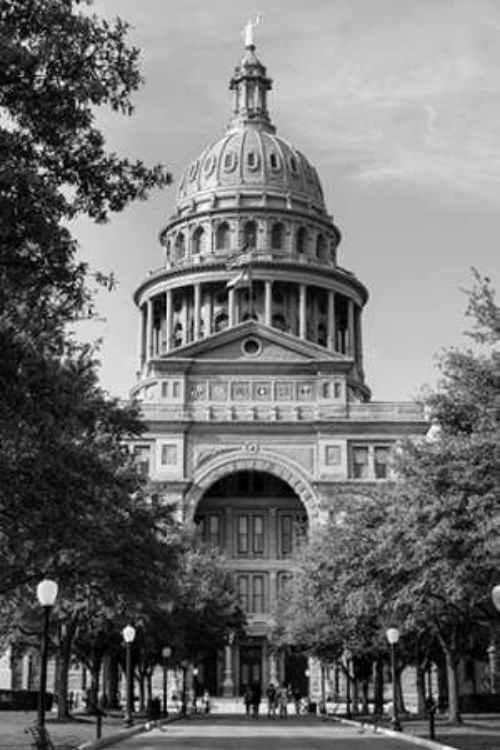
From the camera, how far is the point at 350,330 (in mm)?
126875

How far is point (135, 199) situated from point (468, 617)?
24.7 m

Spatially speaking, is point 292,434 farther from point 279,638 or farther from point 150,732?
point 150,732

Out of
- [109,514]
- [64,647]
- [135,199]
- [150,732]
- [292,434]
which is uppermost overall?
[292,434]

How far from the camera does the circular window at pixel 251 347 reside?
100 m

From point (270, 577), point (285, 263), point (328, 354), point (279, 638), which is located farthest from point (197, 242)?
point (279, 638)

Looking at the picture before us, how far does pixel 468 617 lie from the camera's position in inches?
1566

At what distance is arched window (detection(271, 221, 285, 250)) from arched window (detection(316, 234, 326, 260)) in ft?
16.4

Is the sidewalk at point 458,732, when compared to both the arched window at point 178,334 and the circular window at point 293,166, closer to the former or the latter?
the arched window at point 178,334

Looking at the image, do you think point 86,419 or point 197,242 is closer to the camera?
point 86,419

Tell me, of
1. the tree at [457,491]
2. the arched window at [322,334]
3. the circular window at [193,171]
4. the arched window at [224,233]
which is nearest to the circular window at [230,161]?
the circular window at [193,171]

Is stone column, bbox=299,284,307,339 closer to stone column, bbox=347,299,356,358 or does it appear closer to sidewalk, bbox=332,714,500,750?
stone column, bbox=347,299,356,358

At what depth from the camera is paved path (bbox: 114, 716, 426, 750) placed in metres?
32.5

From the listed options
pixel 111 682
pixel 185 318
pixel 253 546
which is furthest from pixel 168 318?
pixel 111 682

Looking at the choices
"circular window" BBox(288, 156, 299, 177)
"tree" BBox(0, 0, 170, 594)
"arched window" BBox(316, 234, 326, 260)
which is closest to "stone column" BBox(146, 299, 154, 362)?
"arched window" BBox(316, 234, 326, 260)
